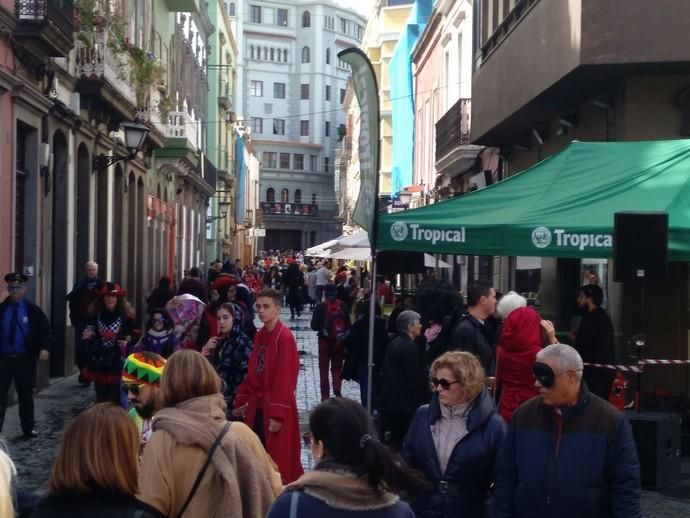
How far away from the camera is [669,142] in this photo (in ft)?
36.8

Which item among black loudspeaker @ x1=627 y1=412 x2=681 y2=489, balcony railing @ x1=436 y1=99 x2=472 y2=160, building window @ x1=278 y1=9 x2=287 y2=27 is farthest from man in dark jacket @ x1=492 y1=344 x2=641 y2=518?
building window @ x1=278 y1=9 x2=287 y2=27

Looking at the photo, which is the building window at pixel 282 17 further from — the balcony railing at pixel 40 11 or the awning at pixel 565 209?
the awning at pixel 565 209

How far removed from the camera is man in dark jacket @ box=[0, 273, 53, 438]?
12.3 meters

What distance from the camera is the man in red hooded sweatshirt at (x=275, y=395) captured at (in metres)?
8.32

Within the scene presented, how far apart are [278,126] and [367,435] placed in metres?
104

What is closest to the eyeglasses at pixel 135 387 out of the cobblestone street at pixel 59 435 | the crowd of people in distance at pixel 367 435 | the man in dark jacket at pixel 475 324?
the crowd of people in distance at pixel 367 435

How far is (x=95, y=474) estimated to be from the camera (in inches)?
142

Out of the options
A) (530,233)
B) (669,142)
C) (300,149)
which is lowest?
(530,233)

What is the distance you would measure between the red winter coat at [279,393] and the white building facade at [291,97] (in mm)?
92584

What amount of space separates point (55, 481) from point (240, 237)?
7129 cm

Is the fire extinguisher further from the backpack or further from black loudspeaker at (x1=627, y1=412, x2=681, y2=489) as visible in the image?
the backpack

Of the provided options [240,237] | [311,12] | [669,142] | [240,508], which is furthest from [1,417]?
[311,12]

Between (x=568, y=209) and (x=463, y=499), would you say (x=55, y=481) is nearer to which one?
(x=463, y=499)

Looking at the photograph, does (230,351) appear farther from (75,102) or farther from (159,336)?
(75,102)
